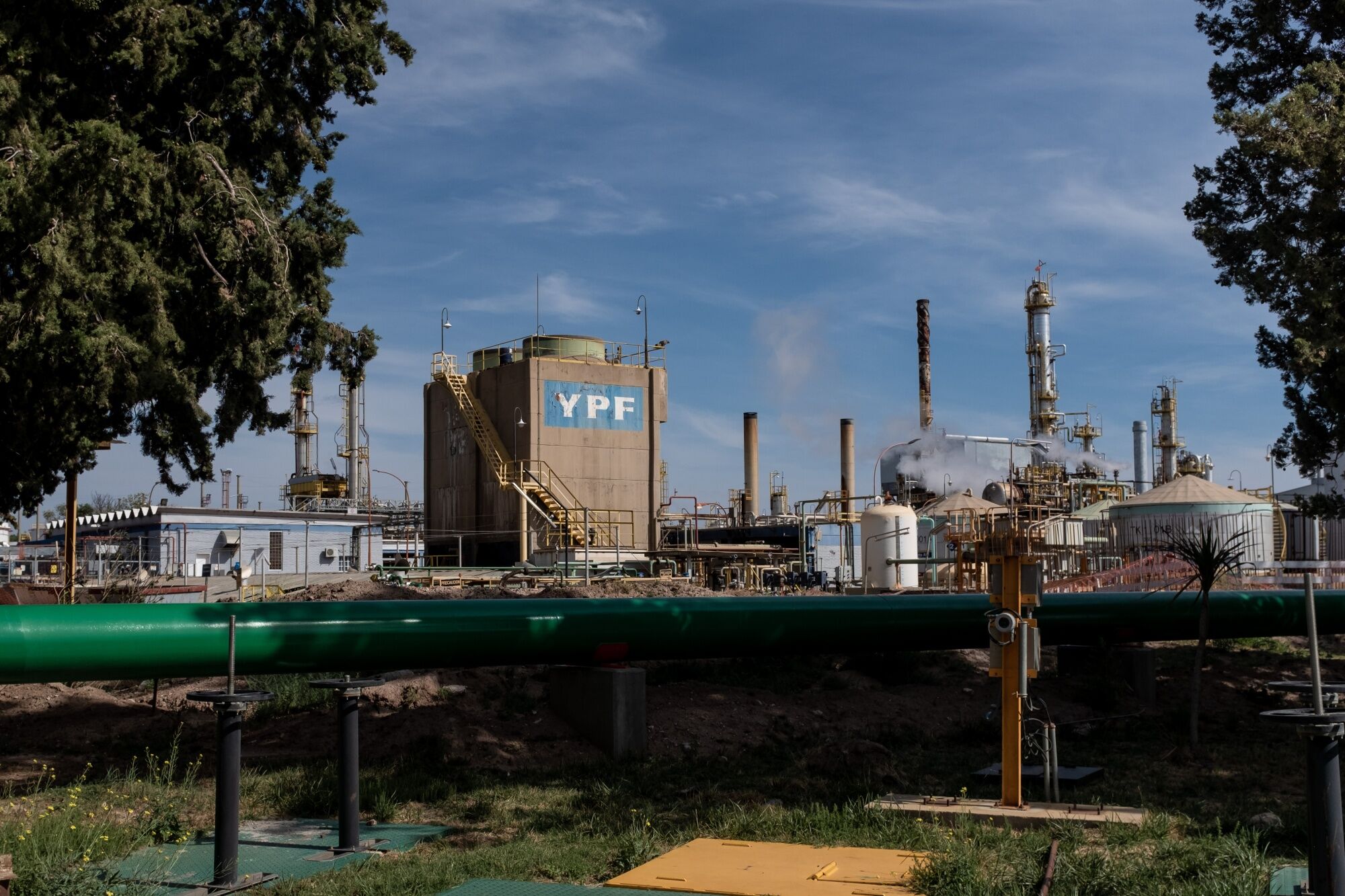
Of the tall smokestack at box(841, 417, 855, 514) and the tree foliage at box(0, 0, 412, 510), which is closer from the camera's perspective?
the tree foliage at box(0, 0, 412, 510)

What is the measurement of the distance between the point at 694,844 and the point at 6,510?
39.1 ft

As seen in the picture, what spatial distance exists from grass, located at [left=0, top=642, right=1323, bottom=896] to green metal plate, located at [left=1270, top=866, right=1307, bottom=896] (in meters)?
0.09

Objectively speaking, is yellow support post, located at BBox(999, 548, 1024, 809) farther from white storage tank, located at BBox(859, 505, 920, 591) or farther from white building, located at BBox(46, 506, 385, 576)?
white building, located at BBox(46, 506, 385, 576)

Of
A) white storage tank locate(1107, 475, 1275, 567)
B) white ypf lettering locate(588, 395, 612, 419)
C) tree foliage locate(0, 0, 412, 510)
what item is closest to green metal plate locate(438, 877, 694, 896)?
tree foliage locate(0, 0, 412, 510)

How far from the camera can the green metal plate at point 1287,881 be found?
23.7 ft

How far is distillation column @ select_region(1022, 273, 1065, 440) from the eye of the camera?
82.4m

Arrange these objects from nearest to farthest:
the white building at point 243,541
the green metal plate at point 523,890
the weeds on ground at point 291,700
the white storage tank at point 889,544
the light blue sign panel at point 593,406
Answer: the green metal plate at point 523,890
the weeds on ground at point 291,700
the white storage tank at point 889,544
the light blue sign panel at point 593,406
the white building at point 243,541

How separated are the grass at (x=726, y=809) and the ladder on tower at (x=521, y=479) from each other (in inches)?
974

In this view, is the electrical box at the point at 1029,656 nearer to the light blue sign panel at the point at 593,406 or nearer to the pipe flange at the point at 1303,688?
the pipe flange at the point at 1303,688

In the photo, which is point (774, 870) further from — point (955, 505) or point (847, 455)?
point (847, 455)

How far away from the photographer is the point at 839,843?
9.15 meters

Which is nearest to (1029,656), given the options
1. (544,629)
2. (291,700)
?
(544,629)

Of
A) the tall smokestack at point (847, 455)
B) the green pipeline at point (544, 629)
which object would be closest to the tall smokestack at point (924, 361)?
the tall smokestack at point (847, 455)

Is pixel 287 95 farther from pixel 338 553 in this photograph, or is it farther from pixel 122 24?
pixel 338 553
